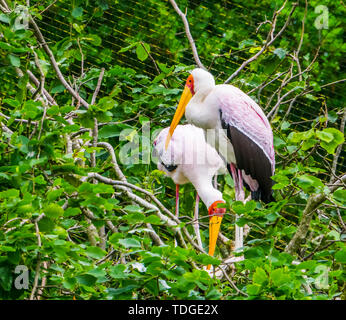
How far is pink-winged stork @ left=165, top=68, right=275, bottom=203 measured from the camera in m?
3.45

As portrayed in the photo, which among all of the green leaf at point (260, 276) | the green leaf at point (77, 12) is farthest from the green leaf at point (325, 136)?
the green leaf at point (77, 12)

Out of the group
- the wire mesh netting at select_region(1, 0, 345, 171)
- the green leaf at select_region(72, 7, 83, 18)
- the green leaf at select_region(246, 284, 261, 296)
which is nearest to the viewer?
the green leaf at select_region(246, 284, 261, 296)

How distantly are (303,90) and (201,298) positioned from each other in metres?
1.74

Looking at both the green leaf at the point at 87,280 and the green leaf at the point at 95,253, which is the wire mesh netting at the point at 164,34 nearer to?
the green leaf at the point at 95,253

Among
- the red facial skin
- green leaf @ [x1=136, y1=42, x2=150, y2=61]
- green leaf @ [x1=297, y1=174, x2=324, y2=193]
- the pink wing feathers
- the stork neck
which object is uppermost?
green leaf @ [x1=136, y1=42, x2=150, y2=61]

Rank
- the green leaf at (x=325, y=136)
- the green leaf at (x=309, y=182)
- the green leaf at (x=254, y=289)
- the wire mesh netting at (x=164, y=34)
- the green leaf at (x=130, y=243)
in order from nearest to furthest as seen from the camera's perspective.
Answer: the green leaf at (x=254, y=289) < the green leaf at (x=130, y=243) < the green leaf at (x=309, y=182) < the green leaf at (x=325, y=136) < the wire mesh netting at (x=164, y=34)

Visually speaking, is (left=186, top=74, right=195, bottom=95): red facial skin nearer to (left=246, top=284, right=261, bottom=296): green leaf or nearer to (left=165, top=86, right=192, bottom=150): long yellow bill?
(left=165, top=86, right=192, bottom=150): long yellow bill

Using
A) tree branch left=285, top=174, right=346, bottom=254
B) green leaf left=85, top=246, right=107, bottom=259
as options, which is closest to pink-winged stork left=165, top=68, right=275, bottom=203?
tree branch left=285, top=174, right=346, bottom=254

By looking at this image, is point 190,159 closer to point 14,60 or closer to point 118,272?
point 14,60

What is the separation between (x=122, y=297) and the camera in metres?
2.07

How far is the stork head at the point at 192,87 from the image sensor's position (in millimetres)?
3480

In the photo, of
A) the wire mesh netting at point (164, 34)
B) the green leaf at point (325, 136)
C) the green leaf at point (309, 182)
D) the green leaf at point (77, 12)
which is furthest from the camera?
the wire mesh netting at point (164, 34)
